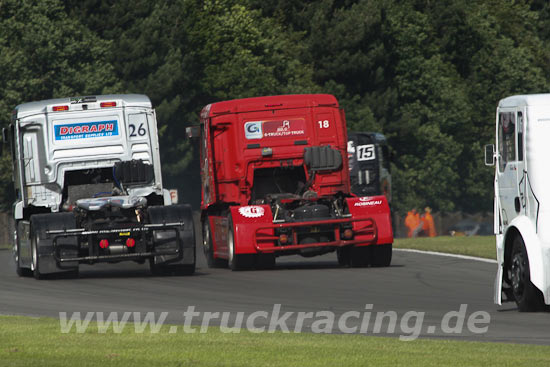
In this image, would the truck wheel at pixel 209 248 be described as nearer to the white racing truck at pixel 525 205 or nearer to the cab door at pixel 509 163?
the cab door at pixel 509 163

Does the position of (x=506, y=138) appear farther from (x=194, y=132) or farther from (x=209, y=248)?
(x=194, y=132)

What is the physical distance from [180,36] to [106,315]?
5578cm

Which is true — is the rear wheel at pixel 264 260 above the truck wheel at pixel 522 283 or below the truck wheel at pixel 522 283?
below

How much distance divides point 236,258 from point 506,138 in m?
8.77

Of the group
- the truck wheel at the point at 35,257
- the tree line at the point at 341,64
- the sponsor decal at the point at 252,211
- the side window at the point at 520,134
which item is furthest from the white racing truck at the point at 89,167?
the tree line at the point at 341,64

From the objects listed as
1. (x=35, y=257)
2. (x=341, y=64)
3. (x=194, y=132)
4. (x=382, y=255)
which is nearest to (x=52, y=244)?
(x=35, y=257)

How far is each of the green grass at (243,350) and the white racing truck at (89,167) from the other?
9.39m

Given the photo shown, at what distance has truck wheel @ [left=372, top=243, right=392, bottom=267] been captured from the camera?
2488cm

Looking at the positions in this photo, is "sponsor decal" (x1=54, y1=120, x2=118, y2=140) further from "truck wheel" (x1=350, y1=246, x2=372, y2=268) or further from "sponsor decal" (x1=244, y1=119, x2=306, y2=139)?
"truck wheel" (x1=350, y1=246, x2=372, y2=268)

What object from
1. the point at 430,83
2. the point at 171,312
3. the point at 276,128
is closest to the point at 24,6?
the point at 430,83

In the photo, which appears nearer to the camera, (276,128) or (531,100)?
(531,100)

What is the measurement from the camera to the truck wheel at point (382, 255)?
2488 cm

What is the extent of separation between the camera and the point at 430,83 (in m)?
72.5

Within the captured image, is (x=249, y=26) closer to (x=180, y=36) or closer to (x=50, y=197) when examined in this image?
(x=180, y=36)
